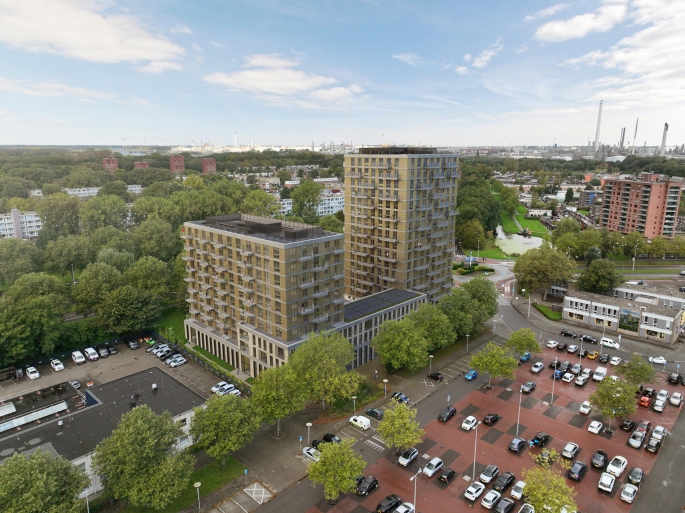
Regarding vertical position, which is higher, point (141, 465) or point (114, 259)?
point (114, 259)

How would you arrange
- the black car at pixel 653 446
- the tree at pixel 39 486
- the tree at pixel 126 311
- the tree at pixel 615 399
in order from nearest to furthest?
the tree at pixel 39 486 → the black car at pixel 653 446 → the tree at pixel 615 399 → the tree at pixel 126 311

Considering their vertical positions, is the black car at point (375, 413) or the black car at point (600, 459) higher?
the black car at point (600, 459)

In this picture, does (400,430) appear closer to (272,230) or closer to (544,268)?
(272,230)

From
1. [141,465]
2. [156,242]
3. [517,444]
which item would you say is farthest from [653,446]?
[156,242]

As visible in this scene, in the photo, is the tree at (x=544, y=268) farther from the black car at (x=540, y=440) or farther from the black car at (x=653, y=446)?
the black car at (x=540, y=440)

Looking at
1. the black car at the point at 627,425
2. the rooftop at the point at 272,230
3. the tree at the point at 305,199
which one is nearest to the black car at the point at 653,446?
the black car at the point at 627,425

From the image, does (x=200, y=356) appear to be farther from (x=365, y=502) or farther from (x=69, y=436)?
(x=365, y=502)
